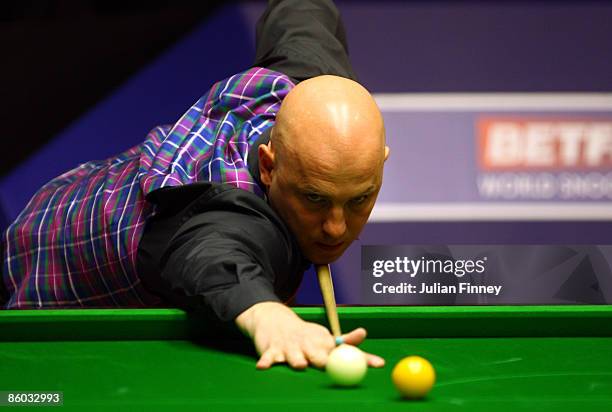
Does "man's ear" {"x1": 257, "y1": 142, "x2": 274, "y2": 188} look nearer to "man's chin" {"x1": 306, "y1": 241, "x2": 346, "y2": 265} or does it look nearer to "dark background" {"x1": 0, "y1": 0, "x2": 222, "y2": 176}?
"man's chin" {"x1": 306, "y1": 241, "x2": 346, "y2": 265}

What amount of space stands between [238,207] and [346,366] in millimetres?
871

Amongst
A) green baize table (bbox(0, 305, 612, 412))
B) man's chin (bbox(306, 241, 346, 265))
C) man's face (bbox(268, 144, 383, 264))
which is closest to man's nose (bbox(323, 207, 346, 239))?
man's face (bbox(268, 144, 383, 264))

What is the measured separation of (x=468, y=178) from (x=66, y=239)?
2.08 m

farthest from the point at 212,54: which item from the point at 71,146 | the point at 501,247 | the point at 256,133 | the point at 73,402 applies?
the point at 73,402

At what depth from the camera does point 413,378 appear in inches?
70.6

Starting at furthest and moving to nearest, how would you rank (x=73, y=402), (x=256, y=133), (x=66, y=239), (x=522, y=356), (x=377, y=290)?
(x=377, y=290)
(x=66, y=239)
(x=256, y=133)
(x=522, y=356)
(x=73, y=402)

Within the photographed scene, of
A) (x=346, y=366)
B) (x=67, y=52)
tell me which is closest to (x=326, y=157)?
(x=346, y=366)

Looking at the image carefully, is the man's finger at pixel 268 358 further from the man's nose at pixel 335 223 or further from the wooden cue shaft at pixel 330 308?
the man's nose at pixel 335 223

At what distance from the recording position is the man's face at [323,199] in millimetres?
2586

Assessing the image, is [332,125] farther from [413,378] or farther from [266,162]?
[413,378]

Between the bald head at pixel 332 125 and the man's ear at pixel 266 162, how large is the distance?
3.8 inches

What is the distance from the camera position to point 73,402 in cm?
185

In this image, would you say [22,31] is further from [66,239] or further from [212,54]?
[66,239]

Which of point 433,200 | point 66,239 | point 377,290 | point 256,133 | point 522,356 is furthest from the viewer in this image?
point 433,200
